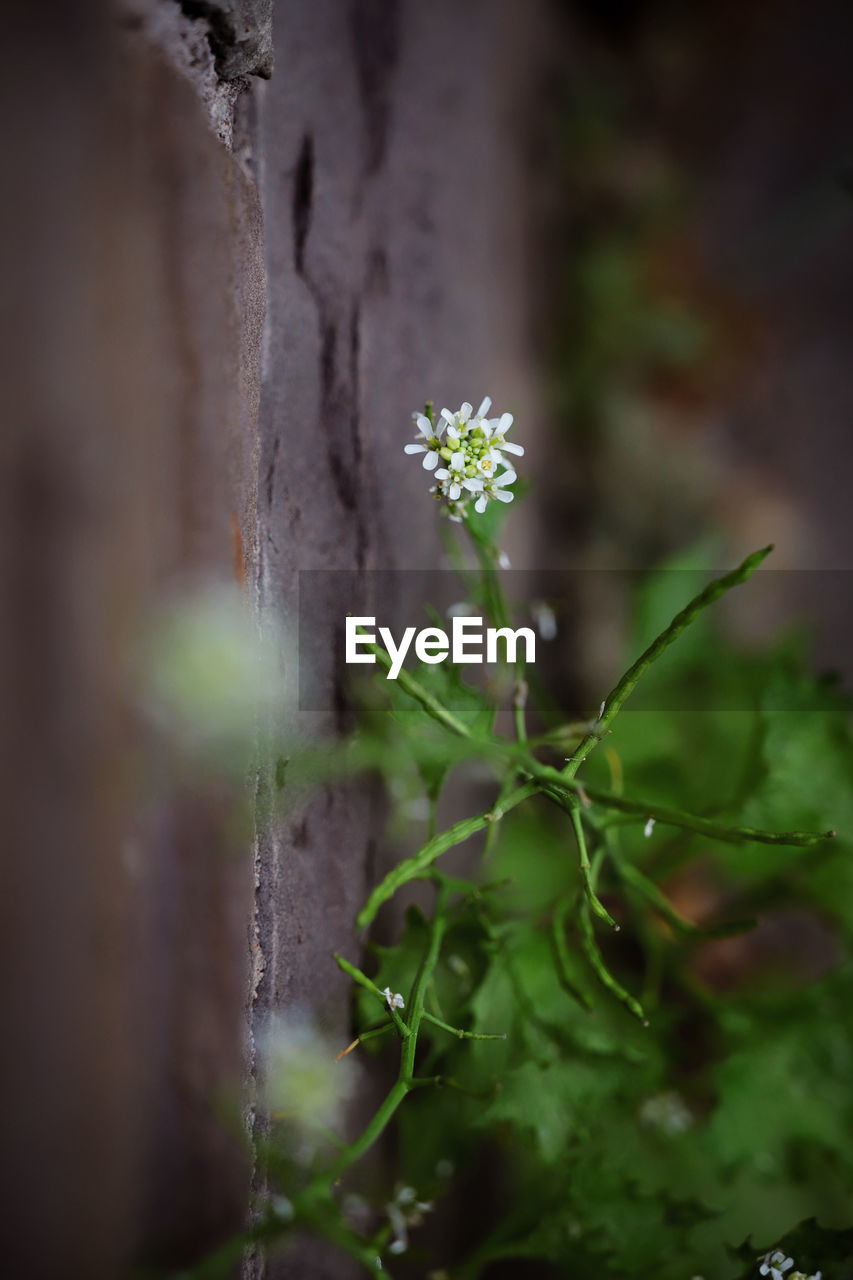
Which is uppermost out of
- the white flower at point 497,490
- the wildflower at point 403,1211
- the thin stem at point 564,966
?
the white flower at point 497,490

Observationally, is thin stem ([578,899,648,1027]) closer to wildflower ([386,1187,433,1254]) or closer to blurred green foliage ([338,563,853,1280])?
blurred green foliage ([338,563,853,1280])

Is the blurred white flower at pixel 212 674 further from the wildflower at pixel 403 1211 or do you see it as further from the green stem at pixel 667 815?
the wildflower at pixel 403 1211

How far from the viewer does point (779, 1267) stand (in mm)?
704

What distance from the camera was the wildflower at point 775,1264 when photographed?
695mm

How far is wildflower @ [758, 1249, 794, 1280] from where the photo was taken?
2.28 ft

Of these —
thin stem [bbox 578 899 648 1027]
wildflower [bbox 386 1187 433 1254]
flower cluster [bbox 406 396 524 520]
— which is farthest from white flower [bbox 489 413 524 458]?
wildflower [bbox 386 1187 433 1254]

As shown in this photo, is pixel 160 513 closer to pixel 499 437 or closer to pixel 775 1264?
pixel 499 437

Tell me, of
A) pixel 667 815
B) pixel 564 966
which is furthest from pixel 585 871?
pixel 564 966

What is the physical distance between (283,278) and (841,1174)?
1047 millimetres

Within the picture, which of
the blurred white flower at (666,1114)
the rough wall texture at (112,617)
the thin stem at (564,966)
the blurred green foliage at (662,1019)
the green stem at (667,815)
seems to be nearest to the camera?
the rough wall texture at (112,617)

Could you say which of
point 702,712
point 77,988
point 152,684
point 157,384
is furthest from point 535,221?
point 77,988

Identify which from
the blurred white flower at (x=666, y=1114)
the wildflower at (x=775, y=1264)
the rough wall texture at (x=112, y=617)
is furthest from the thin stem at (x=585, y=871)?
the blurred white flower at (x=666, y=1114)

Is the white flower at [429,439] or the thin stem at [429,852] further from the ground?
the white flower at [429,439]

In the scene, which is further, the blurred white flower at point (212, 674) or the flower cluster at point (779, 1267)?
the flower cluster at point (779, 1267)
